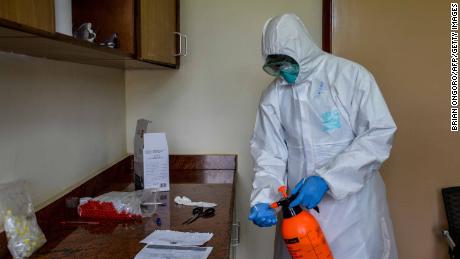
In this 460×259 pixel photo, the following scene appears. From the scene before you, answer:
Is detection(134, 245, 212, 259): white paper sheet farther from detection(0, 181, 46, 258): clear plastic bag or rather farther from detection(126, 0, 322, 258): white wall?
detection(126, 0, 322, 258): white wall

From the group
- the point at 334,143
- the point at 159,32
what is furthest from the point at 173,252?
the point at 159,32

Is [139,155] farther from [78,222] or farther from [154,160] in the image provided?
[78,222]

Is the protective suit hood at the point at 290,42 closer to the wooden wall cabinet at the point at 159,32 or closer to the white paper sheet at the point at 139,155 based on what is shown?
the wooden wall cabinet at the point at 159,32

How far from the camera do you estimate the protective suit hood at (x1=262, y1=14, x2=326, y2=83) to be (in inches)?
58.8

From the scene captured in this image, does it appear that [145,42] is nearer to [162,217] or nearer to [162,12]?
[162,12]

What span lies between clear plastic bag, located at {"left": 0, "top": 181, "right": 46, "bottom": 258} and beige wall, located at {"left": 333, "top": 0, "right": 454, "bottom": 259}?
159 cm

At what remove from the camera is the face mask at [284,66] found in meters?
1.55

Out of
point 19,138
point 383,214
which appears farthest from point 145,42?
point 383,214

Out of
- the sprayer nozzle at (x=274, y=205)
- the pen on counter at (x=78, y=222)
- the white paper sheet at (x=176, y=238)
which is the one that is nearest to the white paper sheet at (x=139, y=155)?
the pen on counter at (x=78, y=222)

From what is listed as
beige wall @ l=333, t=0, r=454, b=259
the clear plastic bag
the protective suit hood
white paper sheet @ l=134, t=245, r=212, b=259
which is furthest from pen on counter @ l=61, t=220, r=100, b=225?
beige wall @ l=333, t=0, r=454, b=259

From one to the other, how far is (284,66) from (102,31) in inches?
26.4

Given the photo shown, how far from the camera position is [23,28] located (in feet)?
2.46

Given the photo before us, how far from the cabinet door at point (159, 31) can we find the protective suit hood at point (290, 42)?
44cm

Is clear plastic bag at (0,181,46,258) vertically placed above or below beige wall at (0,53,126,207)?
below
